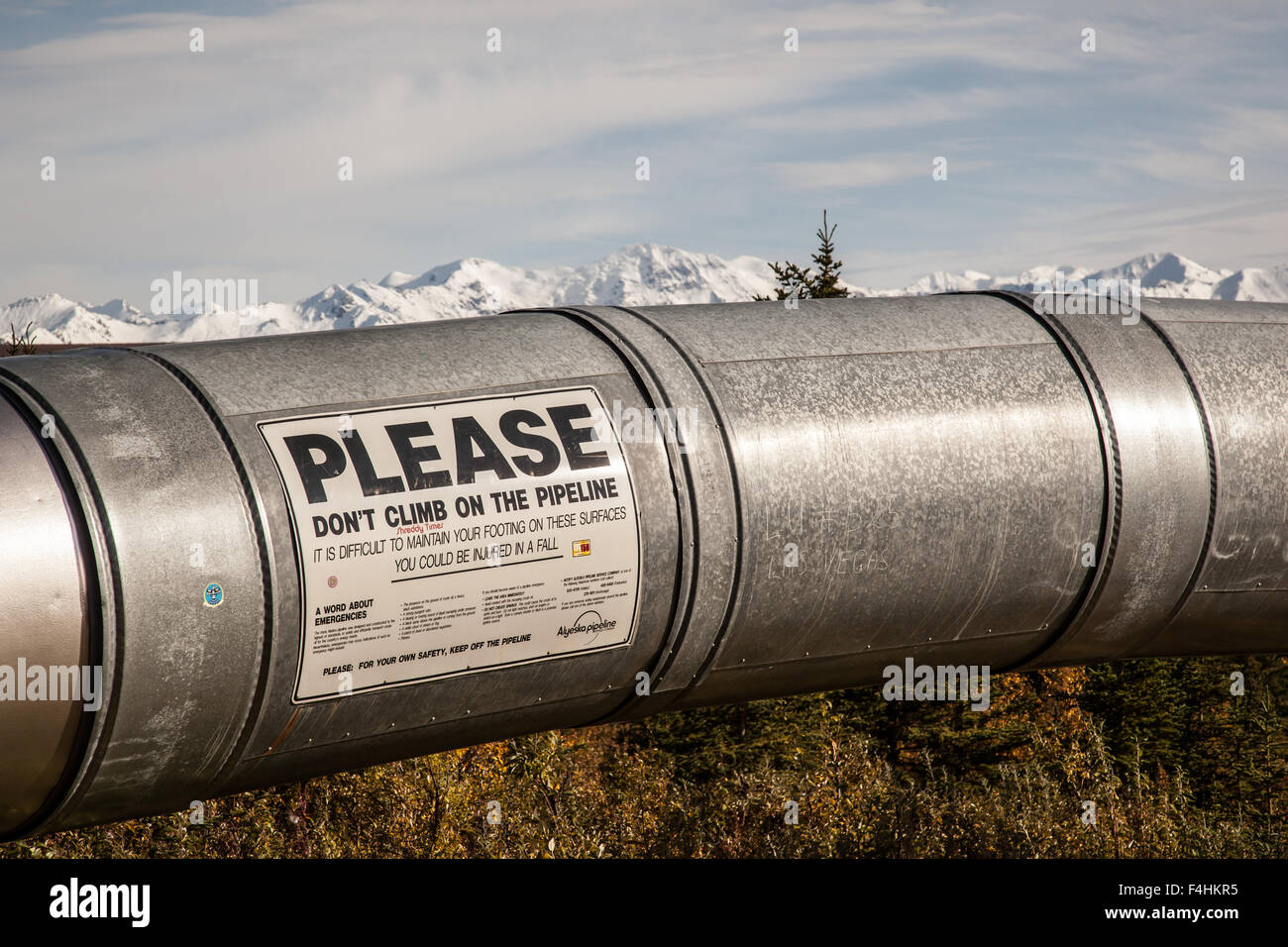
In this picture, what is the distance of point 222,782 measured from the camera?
4.17m

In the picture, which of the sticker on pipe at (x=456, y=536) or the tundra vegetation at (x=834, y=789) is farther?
the tundra vegetation at (x=834, y=789)

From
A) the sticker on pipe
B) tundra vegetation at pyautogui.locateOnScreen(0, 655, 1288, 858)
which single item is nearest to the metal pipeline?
the sticker on pipe

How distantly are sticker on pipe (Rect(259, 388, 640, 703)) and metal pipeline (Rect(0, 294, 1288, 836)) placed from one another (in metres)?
0.01

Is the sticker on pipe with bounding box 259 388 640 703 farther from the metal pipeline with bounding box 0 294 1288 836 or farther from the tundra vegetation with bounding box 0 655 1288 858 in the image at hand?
the tundra vegetation with bounding box 0 655 1288 858

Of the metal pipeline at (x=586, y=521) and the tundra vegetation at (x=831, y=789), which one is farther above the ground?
the metal pipeline at (x=586, y=521)

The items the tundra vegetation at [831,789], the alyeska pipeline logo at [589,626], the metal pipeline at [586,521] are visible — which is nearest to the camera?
the metal pipeline at [586,521]

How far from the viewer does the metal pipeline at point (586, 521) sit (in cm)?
375

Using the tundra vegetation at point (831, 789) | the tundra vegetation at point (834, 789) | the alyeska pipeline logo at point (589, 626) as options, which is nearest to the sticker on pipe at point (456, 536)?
the alyeska pipeline logo at point (589, 626)

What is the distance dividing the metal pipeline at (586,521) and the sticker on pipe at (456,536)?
1 centimetres

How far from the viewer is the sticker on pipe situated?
400cm

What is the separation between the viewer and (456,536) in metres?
4.16

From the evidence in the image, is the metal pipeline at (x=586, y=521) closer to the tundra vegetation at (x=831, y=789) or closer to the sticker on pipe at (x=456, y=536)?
the sticker on pipe at (x=456, y=536)
